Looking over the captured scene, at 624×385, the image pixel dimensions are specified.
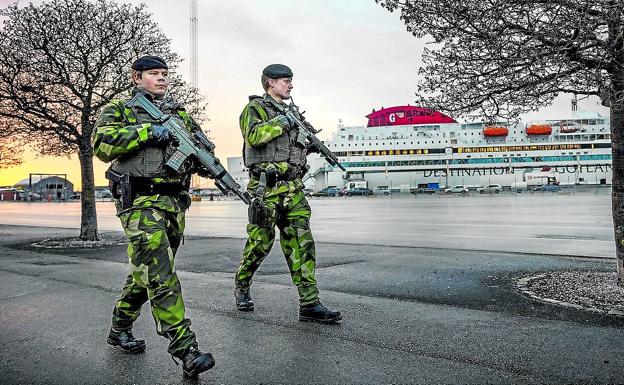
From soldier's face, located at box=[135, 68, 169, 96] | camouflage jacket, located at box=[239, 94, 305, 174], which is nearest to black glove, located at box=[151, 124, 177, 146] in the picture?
soldier's face, located at box=[135, 68, 169, 96]

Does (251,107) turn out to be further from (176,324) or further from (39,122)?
(39,122)

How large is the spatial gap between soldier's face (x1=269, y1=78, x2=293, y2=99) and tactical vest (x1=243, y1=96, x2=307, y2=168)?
0.16 metres

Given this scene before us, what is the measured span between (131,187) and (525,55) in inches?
162

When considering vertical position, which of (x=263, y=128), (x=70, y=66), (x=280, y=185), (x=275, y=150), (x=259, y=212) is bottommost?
(x=259, y=212)

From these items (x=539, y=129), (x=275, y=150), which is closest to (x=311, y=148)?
(x=275, y=150)

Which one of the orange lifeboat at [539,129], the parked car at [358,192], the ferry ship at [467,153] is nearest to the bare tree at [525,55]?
the parked car at [358,192]

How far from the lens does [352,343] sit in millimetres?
3576

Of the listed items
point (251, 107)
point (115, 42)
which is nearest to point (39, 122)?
point (115, 42)

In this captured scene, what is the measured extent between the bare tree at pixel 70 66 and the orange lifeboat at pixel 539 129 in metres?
73.0

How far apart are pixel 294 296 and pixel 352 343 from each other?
182 cm

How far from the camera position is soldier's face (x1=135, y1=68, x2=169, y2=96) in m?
3.49

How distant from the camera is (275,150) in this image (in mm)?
4402

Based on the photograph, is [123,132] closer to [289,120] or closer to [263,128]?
[263,128]

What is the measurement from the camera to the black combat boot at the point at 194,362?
288 centimetres
